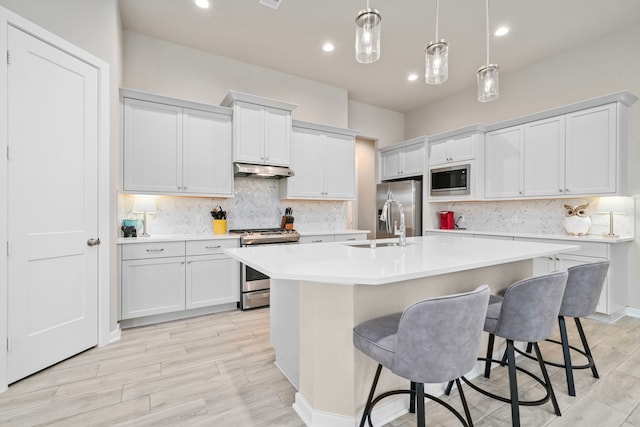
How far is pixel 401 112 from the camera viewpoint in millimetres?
6117

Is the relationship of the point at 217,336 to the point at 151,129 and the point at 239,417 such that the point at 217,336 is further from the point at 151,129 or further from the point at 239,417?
the point at 151,129

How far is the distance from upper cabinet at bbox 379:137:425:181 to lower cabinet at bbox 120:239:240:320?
3.31m

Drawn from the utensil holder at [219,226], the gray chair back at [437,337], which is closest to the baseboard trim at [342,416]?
the gray chair back at [437,337]

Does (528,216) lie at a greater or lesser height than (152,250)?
greater

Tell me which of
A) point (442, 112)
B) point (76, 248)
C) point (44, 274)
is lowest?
point (44, 274)

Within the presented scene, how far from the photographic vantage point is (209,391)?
76.7 inches

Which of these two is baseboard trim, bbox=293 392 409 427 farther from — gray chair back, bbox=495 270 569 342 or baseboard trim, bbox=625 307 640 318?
baseboard trim, bbox=625 307 640 318

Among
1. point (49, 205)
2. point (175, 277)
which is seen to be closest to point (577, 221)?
point (175, 277)

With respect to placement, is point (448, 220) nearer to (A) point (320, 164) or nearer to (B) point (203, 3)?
(A) point (320, 164)

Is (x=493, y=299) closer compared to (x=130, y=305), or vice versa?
(x=493, y=299)

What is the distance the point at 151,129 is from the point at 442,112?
4673 millimetres

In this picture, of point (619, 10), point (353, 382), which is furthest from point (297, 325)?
point (619, 10)

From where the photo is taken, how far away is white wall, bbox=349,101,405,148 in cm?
556

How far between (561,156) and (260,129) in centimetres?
369
